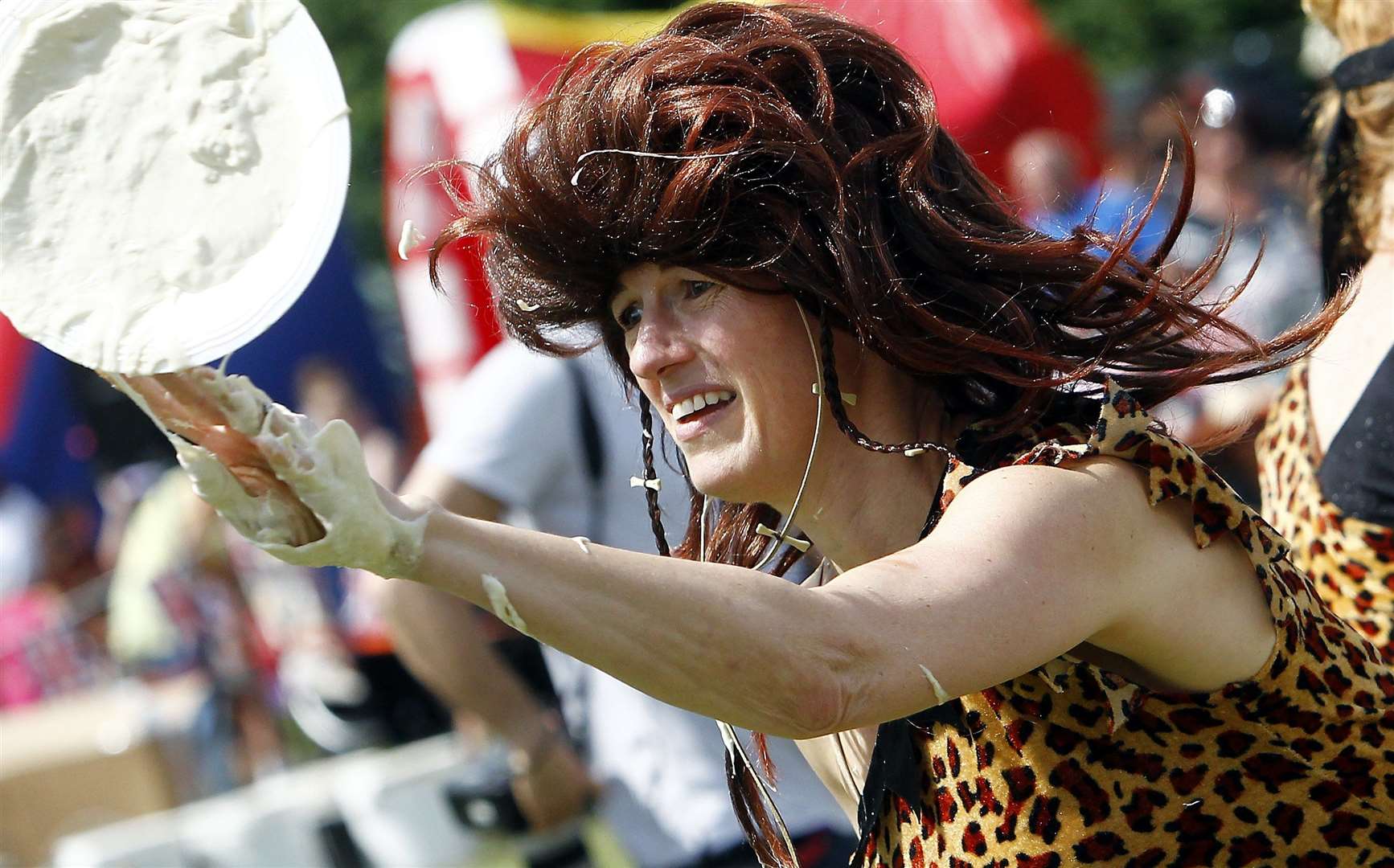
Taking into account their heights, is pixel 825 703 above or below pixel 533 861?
above

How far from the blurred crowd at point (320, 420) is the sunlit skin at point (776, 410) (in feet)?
8.95

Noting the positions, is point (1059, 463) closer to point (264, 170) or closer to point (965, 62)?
point (264, 170)

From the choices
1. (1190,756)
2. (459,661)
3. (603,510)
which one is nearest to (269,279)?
(1190,756)

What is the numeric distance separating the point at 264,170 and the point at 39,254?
9.1 inches

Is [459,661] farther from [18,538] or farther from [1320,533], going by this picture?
[18,538]

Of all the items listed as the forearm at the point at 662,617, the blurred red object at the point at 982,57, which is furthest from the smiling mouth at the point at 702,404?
the blurred red object at the point at 982,57

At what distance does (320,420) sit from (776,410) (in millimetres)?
6363

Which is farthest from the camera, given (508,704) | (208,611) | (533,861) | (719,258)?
(208,611)

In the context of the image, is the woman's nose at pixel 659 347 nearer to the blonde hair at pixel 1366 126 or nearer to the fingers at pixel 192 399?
the fingers at pixel 192 399

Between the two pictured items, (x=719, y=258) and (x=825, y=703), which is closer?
(x=825, y=703)

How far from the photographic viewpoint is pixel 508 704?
3.59 m

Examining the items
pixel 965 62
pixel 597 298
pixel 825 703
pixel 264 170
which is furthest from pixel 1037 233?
pixel 965 62

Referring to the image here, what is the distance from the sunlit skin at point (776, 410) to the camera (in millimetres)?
1874

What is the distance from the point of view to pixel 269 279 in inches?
57.6
